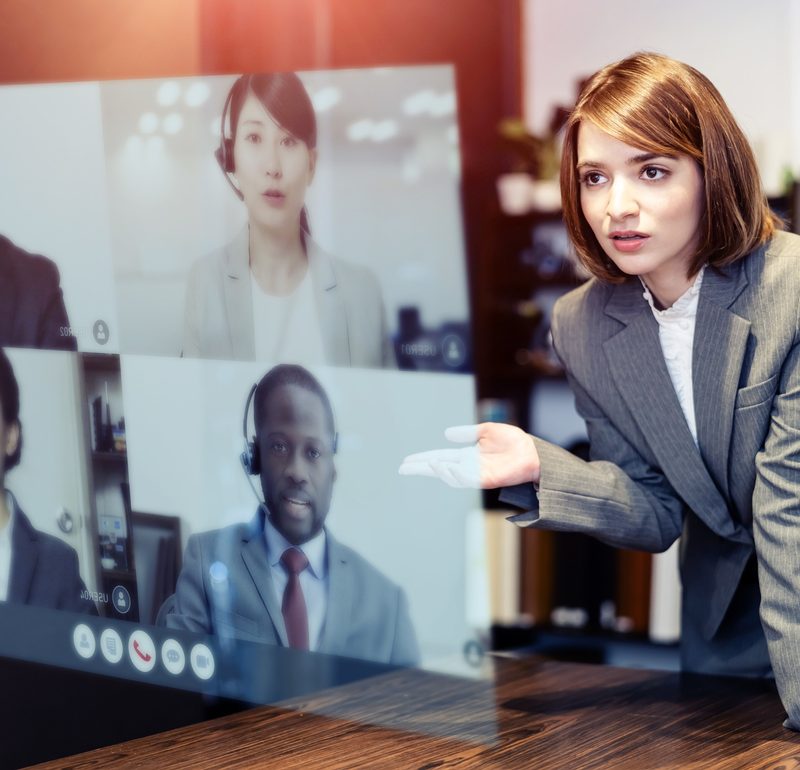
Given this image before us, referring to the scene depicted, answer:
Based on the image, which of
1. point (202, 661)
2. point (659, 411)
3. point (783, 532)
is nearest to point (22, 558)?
point (202, 661)

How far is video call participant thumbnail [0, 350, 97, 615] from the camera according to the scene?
1446mm

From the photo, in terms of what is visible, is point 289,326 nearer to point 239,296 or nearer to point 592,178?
point 239,296

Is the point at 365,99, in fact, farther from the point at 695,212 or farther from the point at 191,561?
the point at 191,561

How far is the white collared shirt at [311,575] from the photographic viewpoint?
1.52 m

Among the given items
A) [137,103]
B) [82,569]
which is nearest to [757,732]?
[82,569]

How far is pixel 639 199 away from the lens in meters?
1.44

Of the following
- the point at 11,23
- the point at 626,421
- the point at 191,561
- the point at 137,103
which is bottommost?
the point at 191,561

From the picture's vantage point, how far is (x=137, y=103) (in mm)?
1468

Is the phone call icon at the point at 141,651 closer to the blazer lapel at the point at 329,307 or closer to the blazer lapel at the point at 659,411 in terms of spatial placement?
the blazer lapel at the point at 329,307

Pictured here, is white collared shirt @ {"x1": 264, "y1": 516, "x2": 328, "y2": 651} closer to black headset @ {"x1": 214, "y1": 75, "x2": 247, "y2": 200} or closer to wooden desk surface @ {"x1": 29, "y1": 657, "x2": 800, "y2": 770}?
wooden desk surface @ {"x1": 29, "y1": 657, "x2": 800, "y2": 770}

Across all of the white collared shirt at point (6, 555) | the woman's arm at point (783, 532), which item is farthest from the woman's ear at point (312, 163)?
the woman's arm at point (783, 532)

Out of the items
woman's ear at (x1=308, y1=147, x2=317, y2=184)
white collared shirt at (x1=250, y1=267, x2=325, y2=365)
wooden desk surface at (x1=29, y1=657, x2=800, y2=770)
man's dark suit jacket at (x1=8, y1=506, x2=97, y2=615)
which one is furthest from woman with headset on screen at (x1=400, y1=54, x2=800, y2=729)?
man's dark suit jacket at (x1=8, y1=506, x2=97, y2=615)

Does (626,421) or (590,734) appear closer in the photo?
(590,734)

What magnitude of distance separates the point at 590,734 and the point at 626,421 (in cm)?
48
